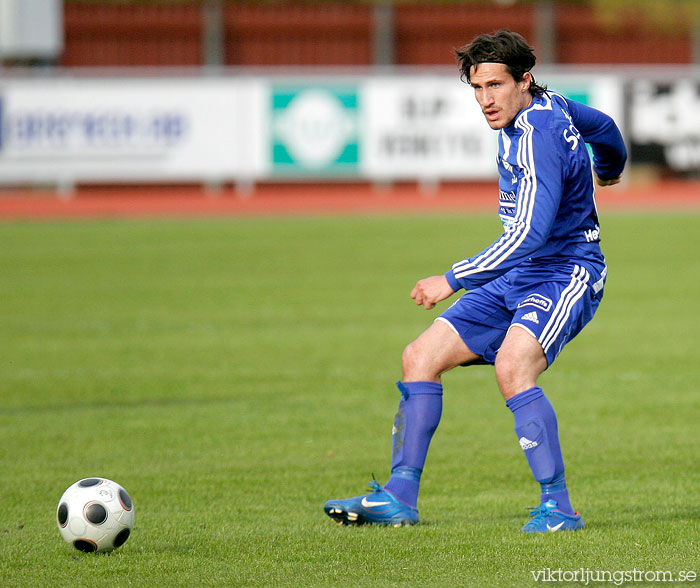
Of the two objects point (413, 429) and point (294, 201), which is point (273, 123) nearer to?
point (294, 201)

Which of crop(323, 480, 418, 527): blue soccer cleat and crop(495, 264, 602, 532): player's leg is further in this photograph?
crop(323, 480, 418, 527): blue soccer cleat

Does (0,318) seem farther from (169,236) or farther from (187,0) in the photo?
(187,0)

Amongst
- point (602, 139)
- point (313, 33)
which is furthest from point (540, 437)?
point (313, 33)

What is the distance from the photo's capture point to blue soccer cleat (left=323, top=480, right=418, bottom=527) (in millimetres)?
5406

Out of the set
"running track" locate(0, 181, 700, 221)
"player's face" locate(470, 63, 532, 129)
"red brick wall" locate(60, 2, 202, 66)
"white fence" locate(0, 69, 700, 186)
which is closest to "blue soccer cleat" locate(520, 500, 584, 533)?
"player's face" locate(470, 63, 532, 129)

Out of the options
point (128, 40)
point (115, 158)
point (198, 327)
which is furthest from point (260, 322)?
point (128, 40)

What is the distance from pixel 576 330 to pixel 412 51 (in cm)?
3162

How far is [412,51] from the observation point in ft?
118

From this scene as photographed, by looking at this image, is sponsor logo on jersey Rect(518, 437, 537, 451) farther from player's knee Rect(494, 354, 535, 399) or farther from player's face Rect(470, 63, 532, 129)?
player's face Rect(470, 63, 532, 129)

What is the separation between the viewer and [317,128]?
1023 inches

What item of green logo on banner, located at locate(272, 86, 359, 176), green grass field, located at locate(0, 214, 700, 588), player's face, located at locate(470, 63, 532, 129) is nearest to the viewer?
green grass field, located at locate(0, 214, 700, 588)

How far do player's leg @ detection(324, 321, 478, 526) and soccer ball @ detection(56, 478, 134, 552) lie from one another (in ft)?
3.08

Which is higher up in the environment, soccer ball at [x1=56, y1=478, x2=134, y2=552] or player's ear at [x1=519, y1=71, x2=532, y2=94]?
player's ear at [x1=519, y1=71, x2=532, y2=94]

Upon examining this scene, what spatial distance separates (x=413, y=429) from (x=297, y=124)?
68.8 feet
